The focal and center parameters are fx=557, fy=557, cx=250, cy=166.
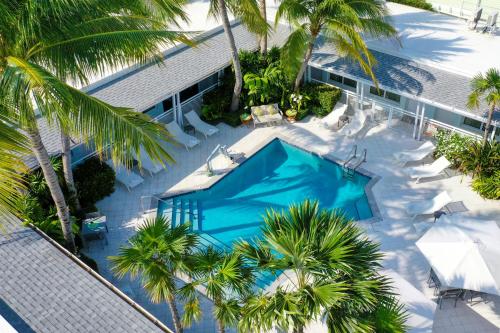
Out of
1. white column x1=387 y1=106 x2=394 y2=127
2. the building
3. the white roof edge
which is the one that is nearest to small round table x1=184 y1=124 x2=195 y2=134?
the building

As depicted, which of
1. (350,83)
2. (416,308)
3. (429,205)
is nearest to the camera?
(416,308)

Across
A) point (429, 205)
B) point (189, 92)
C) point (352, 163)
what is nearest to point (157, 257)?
point (429, 205)

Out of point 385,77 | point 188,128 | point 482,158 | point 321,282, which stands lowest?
point 188,128

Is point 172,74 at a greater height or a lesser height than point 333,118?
→ greater

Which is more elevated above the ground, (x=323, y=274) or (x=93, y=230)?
(x=323, y=274)

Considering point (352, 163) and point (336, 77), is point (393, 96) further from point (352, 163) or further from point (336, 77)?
point (352, 163)

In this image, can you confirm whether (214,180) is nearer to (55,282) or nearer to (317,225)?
(55,282)

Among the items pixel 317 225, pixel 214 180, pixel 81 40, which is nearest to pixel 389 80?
pixel 214 180
